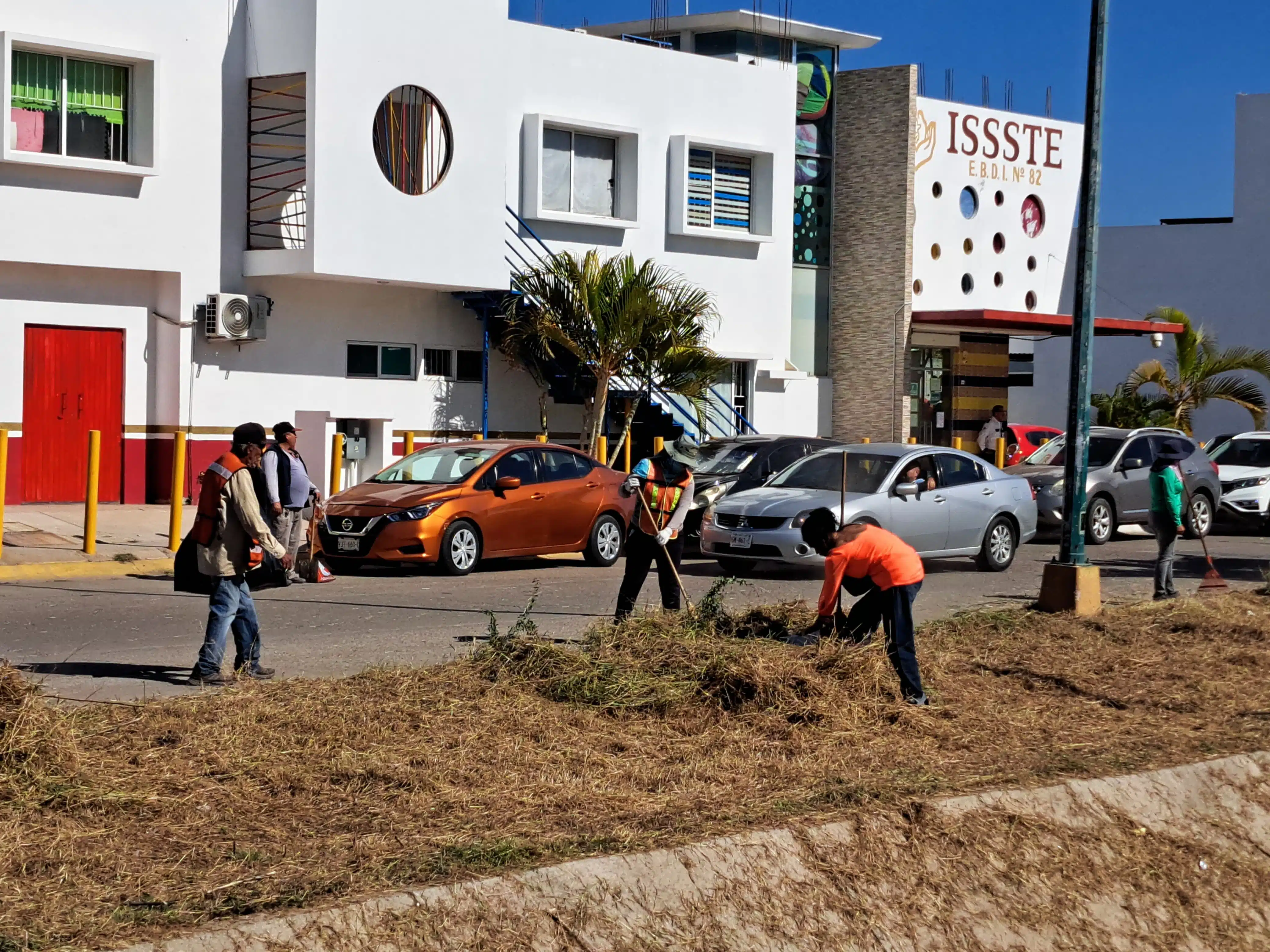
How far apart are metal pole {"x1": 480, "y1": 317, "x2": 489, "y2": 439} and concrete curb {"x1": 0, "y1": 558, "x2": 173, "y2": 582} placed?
900cm

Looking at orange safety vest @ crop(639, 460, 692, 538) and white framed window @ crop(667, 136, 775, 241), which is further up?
white framed window @ crop(667, 136, 775, 241)

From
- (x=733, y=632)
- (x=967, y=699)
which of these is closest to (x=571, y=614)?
(x=733, y=632)

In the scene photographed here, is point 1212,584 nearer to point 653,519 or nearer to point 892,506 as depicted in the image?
point 892,506

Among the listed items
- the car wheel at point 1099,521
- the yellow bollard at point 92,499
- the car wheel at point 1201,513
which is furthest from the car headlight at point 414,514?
the car wheel at point 1201,513

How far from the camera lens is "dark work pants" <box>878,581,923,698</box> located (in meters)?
8.78

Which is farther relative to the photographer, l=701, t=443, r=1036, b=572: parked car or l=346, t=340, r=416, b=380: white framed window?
l=346, t=340, r=416, b=380: white framed window

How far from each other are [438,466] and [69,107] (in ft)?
26.0

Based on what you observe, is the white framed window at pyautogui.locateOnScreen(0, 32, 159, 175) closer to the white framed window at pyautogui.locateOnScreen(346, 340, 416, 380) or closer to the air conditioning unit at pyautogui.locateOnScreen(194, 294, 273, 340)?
the air conditioning unit at pyautogui.locateOnScreen(194, 294, 273, 340)

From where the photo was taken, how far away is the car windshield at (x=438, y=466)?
57.7ft

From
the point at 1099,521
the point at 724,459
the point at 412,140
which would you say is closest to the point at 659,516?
the point at 724,459

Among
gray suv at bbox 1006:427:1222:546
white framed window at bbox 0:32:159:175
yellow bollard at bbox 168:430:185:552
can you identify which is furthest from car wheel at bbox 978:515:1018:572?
white framed window at bbox 0:32:159:175

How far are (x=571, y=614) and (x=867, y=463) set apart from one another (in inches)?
206

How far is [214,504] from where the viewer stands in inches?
368

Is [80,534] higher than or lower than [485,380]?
lower
